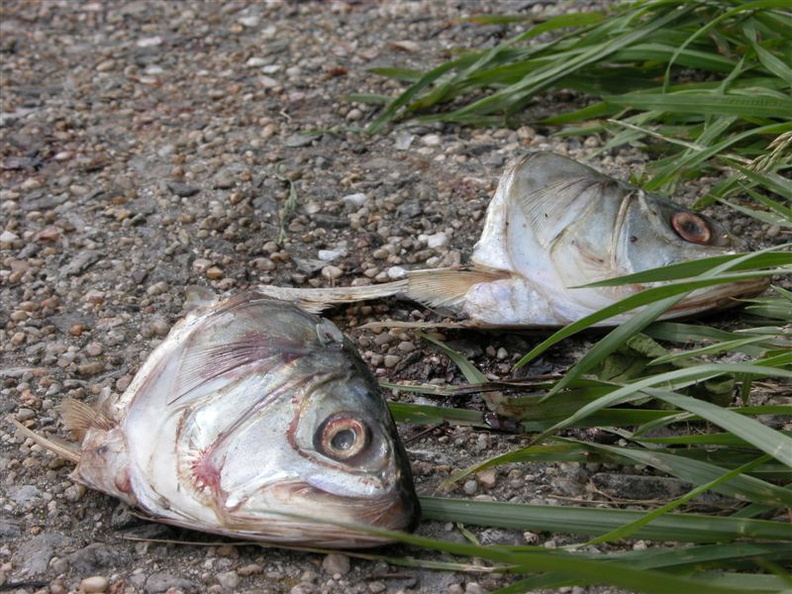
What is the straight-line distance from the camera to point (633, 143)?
4.11 meters

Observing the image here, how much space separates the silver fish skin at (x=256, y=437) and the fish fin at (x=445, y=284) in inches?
28.9

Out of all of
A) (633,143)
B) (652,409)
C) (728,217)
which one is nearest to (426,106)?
(633,143)

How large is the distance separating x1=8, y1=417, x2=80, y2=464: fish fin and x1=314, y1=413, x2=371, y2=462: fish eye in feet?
2.45

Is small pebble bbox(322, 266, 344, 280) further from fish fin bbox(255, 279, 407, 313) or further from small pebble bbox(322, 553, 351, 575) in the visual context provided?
small pebble bbox(322, 553, 351, 575)

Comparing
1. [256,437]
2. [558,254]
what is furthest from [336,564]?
[558,254]

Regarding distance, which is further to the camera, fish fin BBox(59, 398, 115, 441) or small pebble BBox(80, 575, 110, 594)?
fish fin BBox(59, 398, 115, 441)

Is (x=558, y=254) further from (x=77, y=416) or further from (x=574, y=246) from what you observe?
(x=77, y=416)

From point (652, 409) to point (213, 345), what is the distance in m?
1.10

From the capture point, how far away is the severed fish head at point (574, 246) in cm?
308

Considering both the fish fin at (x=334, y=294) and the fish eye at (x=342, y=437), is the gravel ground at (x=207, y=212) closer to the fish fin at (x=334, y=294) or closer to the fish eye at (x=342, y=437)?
the fish fin at (x=334, y=294)

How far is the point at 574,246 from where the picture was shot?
3145mm

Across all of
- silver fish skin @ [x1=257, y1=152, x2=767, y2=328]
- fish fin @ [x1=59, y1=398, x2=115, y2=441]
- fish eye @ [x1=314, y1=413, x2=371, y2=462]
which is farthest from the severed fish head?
fish fin @ [x1=59, y1=398, x2=115, y2=441]

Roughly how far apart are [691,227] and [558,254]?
0.40 meters

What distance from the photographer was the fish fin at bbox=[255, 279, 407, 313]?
323cm
